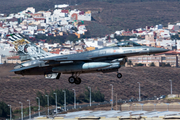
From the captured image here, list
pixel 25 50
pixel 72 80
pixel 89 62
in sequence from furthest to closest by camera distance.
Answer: pixel 25 50, pixel 72 80, pixel 89 62

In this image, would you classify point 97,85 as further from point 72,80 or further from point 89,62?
point 89,62

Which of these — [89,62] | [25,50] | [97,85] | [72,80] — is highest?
[25,50]

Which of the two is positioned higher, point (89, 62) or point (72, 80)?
point (89, 62)

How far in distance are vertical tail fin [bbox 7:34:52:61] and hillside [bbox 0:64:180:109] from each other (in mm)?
57837

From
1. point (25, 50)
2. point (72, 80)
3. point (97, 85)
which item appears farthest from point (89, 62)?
point (97, 85)

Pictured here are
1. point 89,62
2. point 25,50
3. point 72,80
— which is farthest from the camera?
point 25,50

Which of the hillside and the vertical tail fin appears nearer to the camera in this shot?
the vertical tail fin

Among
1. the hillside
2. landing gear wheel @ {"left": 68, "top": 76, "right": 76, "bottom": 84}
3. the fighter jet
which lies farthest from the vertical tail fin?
the hillside

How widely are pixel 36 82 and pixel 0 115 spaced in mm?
41571

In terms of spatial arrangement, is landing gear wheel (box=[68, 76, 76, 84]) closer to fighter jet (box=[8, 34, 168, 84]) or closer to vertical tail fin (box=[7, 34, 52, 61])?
fighter jet (box=[8, 34, 168, 84])

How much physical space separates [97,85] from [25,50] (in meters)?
92.0

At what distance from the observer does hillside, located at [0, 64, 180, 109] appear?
123188 millimetres

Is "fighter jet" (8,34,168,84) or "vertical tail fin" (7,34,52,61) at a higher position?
"vertical tail fin" (7,34,52,61)

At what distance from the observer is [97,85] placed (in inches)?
5595
